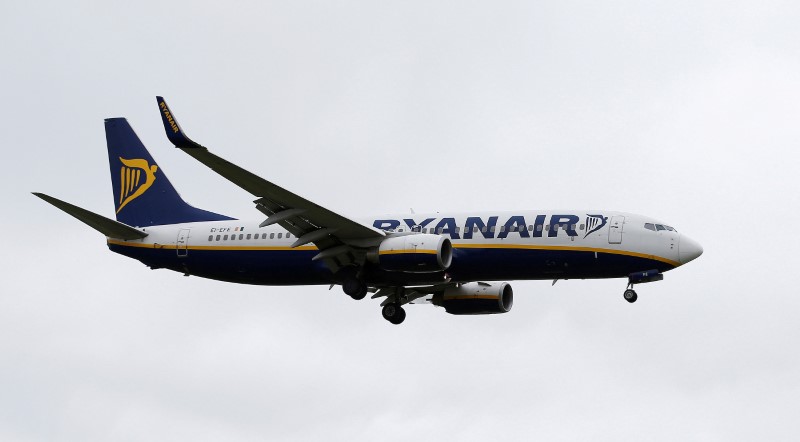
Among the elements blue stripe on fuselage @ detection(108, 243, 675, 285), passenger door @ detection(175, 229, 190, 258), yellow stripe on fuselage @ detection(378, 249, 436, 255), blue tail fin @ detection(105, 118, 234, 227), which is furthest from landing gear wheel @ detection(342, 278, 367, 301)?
blue tail fin @ detection(105, 118, 234, 227)

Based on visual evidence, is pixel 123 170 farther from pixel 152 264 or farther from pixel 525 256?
pixel 525 256

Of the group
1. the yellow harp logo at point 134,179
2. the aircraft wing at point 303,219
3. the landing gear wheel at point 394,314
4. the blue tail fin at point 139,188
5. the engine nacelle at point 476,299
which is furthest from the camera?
the yellow harp logo at point 134,179

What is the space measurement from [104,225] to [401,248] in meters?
13.1

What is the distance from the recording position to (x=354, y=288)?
175ft

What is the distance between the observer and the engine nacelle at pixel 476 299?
58250mm

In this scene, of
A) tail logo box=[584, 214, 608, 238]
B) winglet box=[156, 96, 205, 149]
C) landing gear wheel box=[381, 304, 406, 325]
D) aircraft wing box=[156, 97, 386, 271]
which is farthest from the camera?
landing gear wheel box=[381, 304, 406, 325]

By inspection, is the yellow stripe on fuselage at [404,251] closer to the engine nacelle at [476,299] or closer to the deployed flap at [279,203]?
the deployed flap at [279,203]

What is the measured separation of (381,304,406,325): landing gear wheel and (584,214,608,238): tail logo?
379 inches

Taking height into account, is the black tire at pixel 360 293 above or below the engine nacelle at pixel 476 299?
below

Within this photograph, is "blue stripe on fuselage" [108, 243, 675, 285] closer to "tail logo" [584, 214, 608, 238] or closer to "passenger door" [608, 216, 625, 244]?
"passenger door" [608, 216, 625, 244]

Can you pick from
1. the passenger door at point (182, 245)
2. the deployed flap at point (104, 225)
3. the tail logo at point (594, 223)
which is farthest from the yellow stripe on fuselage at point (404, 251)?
the deployed flap at point (104, 225)

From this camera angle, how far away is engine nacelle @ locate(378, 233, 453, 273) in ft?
167

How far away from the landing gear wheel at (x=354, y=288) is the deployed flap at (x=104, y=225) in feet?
30.8

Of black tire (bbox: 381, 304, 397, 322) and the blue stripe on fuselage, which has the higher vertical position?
the blue stripe on fuselage
